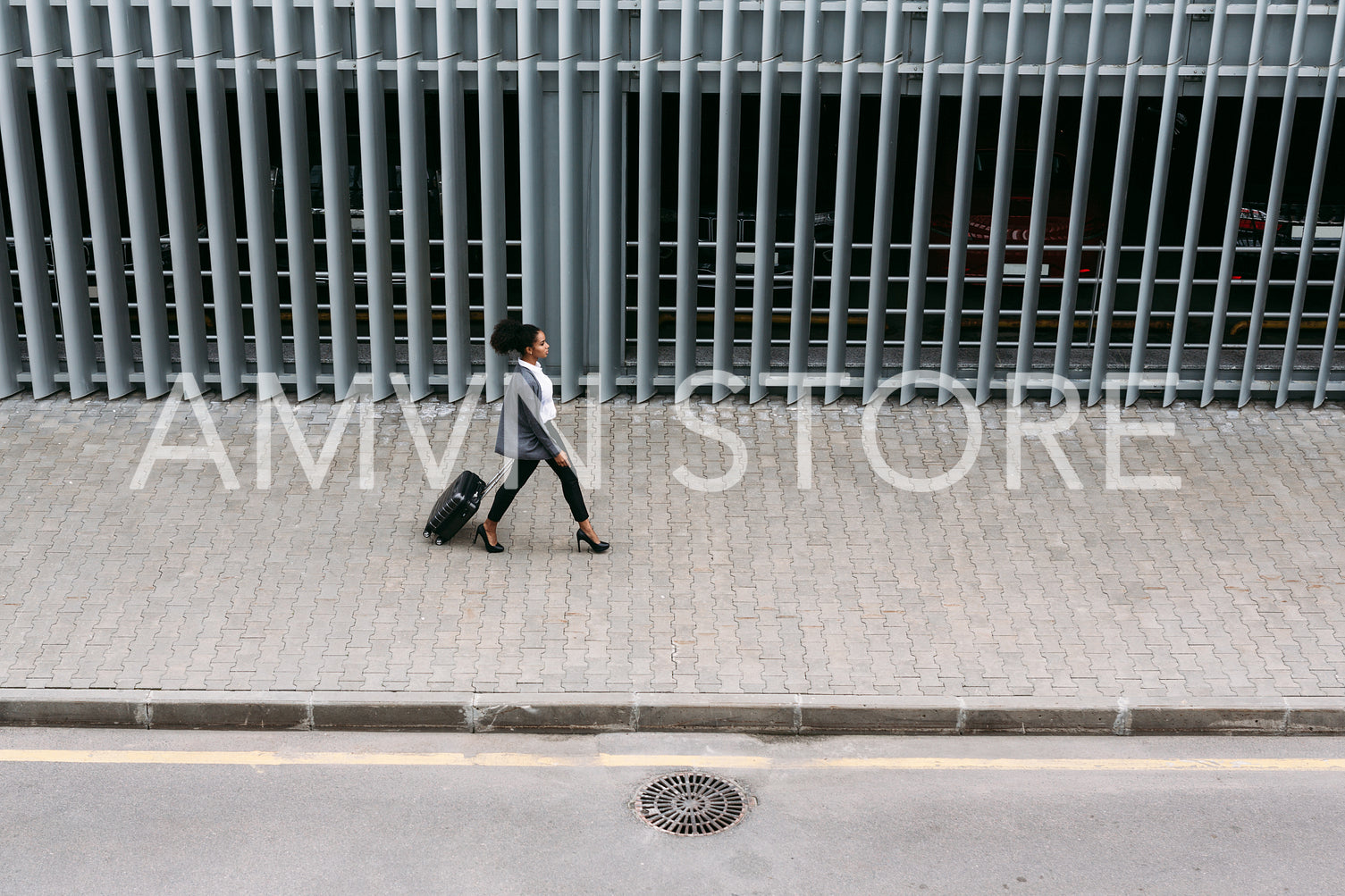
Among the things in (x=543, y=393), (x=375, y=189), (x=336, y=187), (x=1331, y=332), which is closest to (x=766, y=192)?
(x=375, y=189)

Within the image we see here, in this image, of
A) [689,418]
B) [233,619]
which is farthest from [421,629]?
[689,418]

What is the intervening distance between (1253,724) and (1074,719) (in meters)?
0.84

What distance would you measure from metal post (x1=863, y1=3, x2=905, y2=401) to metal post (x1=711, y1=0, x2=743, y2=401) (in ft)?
3.59

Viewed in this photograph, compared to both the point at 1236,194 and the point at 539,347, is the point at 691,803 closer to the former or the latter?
the point at 539,347

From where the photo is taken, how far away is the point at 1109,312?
10125mm

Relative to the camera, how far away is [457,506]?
7.52m

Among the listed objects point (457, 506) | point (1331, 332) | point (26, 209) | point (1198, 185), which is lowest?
point (457, 506)

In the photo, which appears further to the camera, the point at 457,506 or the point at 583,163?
the point at 583,163

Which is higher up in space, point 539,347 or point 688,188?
point 688,188

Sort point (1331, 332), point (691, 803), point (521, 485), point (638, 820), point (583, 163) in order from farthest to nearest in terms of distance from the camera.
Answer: point (1331, 332)
point (583, 163)
point (521, 485)
point (691, 803)
point (638, 820)

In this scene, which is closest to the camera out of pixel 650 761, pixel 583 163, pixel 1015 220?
pixel 650 761

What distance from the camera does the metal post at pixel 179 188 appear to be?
9.45m

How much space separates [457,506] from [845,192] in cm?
419

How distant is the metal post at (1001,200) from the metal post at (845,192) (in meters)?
1.10
